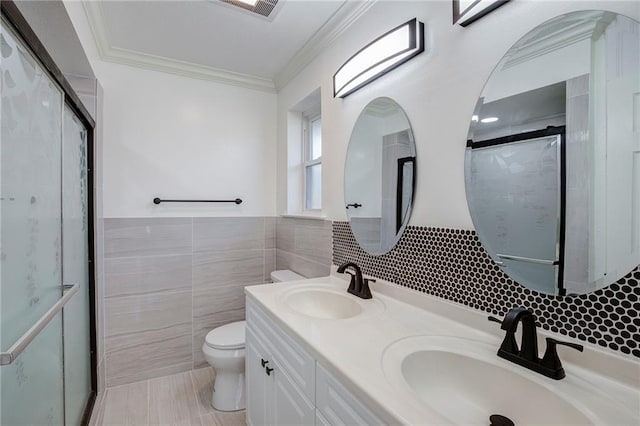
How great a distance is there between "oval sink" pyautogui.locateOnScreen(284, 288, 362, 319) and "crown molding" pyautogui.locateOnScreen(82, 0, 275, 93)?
73.7 inches

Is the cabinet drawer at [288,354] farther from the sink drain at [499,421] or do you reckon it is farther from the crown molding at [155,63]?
the crown molding at [155,63]

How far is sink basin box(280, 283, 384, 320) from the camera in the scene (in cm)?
150

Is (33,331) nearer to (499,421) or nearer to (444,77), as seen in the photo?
(499,421)

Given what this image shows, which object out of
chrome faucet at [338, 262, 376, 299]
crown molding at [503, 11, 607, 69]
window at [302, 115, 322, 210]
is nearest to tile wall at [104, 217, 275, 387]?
window at [302, 115, 322, 210]

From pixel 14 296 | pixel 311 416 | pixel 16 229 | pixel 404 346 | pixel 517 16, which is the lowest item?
pixel 311 416

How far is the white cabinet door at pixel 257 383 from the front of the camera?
4.44 ft

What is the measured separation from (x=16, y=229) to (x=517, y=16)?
176 cm

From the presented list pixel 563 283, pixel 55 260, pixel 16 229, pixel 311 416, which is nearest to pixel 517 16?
pixel 563 283

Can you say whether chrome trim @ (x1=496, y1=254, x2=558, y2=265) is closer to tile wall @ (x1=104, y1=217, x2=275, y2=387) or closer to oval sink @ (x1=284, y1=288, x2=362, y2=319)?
oval sink @ (x1=284, y1=288, x2=362, y2=319)

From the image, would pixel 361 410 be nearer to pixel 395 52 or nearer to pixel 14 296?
pixel 14 296

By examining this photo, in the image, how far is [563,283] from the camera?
33.0 inches

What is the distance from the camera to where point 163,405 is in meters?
1.96

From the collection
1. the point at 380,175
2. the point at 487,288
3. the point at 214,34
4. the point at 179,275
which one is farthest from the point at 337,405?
the point at 214,34

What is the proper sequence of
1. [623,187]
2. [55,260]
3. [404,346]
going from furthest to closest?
[55,260], [404,346], [623,187]
